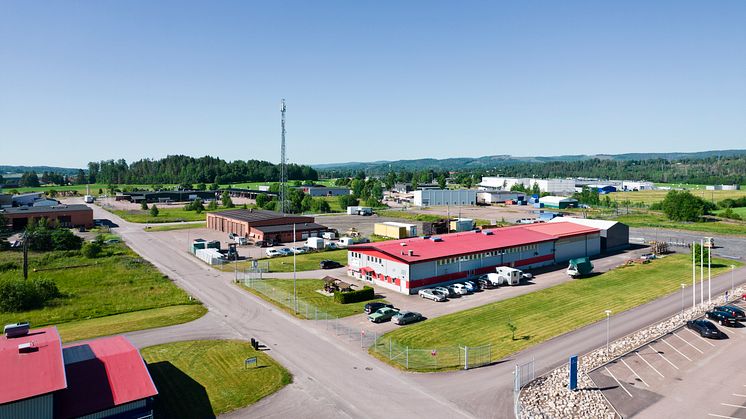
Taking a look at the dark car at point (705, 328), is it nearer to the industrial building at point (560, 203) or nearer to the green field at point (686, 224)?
the green field at point (686, 224)

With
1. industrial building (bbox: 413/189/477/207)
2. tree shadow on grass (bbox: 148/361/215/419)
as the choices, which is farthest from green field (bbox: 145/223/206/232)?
tree shadow on grass (bbox: 148/361/215/419)

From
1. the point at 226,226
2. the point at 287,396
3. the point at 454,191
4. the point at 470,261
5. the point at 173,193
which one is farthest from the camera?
the point at 173,193

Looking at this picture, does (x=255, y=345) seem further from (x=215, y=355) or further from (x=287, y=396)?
(x=287, y=396)

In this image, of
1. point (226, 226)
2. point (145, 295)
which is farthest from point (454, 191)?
point (145, 295)

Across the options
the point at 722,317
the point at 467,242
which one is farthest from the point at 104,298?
the point at 722,317

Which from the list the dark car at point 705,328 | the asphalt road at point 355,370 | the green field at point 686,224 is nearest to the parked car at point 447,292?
the asphalt road at point 355,370

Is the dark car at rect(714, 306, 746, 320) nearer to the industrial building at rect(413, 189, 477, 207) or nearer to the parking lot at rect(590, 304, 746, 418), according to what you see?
the parking lot at rect(590, 304, 746, 418)
